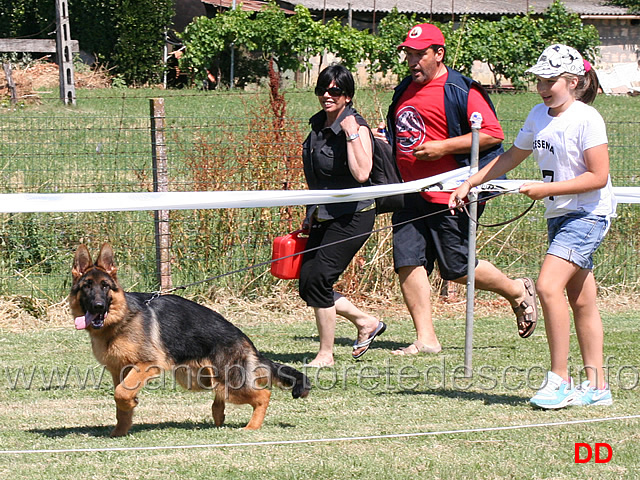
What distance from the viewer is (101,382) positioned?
6.35 metres

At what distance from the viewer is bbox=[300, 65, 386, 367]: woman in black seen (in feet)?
20.8

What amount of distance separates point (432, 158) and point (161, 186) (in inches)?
143

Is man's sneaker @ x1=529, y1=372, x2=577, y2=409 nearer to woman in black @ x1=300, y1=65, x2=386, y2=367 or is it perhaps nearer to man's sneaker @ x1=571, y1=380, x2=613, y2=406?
man's sneaker @ x1=571, y1=380, x2=613, y2=406

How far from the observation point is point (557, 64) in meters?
4.89

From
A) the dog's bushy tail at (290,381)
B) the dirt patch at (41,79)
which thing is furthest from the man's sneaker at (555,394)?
the dirt patch at (41,79)

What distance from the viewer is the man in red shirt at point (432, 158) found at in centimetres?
650

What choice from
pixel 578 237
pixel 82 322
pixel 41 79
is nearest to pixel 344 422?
pixel 82 322

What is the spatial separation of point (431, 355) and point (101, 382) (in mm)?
2501

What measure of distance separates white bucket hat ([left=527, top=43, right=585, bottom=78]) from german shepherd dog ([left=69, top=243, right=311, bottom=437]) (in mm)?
2200

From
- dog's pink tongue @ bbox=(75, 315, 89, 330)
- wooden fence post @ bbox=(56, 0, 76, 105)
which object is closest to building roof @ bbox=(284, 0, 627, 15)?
wooden fence post @ bbox=(56, 0, 76, 105)

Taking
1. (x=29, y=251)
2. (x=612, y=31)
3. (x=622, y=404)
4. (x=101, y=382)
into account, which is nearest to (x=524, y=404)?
(x=622, y=404)

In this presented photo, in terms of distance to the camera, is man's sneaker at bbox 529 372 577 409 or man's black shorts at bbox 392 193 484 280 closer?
man's sneaker at bbox 529 372 577 409

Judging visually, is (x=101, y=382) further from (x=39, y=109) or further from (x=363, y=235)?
(x=39, y=109)

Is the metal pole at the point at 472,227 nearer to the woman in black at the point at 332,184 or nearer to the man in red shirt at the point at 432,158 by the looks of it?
the man in red shirt at the point at 432,158
